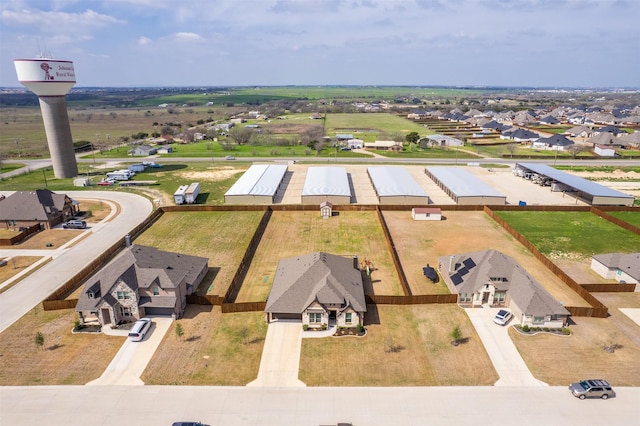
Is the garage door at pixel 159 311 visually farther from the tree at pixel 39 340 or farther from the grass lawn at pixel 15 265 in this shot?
the grass lawn at pixel 15 265

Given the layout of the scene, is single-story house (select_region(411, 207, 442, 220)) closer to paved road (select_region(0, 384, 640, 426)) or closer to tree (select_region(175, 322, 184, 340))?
paved road (select_region(0, 384, 640, 426))

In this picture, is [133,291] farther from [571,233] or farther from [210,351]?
[571,233]

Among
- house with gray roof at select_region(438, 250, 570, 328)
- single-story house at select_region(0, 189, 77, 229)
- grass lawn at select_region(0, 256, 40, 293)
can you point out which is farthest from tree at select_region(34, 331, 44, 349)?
house with gray roof at select_region(438, 250, 570, 328)

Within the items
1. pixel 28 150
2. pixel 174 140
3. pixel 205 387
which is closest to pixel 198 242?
pixel 205 387

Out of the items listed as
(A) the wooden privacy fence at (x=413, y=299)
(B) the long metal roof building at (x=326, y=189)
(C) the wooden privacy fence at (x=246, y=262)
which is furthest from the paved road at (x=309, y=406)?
(B) the long metal roof building at (x=326, y=189)

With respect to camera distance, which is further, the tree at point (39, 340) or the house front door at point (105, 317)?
the house front door at point (105, 317)

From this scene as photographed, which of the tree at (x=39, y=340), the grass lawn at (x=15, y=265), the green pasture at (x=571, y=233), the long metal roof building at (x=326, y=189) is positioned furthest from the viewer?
the long metal roof building at (x=326, y=189)

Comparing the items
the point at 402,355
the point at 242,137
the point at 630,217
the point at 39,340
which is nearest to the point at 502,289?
the point at 402,355
